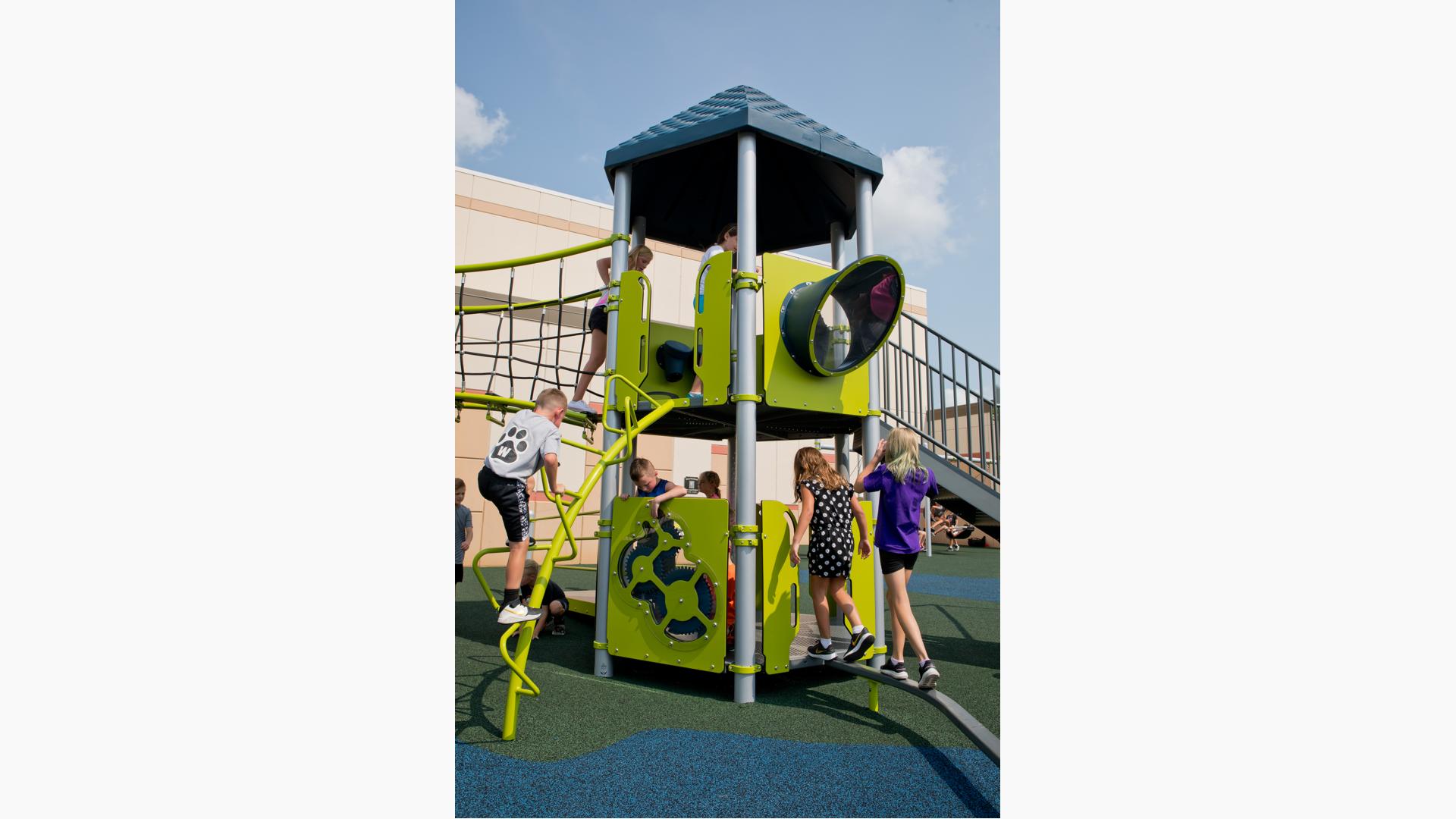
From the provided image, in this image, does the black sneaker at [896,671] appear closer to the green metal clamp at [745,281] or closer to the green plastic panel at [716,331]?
the green plastic panel at [716,331]

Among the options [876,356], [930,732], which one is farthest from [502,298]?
[930,732]

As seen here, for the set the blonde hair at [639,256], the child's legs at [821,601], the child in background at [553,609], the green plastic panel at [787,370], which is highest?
the blonde hair at [639,256]

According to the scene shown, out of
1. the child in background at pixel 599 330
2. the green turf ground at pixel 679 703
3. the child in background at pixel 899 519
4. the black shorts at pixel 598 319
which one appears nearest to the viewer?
the green turf ground at pixel 679 703

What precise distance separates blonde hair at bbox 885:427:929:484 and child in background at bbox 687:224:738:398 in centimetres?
128

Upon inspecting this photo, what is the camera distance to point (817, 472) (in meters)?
4.71

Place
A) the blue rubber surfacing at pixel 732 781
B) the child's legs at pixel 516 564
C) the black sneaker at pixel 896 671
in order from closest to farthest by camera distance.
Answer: the blue rubber surfacing at pixel 732 781
the black sneaker at pixel 896 671
the child's legs at pixel 516 564

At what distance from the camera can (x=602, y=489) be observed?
5.06 m

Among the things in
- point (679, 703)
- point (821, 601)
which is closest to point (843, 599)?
point (821, 601)

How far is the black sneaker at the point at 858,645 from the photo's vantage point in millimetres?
4488

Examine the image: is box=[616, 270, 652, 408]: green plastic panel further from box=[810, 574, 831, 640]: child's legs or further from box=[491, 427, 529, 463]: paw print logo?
box=[810, 574, 831, 640]: child's legs

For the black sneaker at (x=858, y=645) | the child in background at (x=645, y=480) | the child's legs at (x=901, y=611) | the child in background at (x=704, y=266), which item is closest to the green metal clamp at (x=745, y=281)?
the child in background at (x=704, y=266)

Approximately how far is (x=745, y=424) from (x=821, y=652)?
1543 millimetres

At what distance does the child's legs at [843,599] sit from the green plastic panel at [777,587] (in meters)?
0.23

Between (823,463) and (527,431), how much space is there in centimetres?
188
